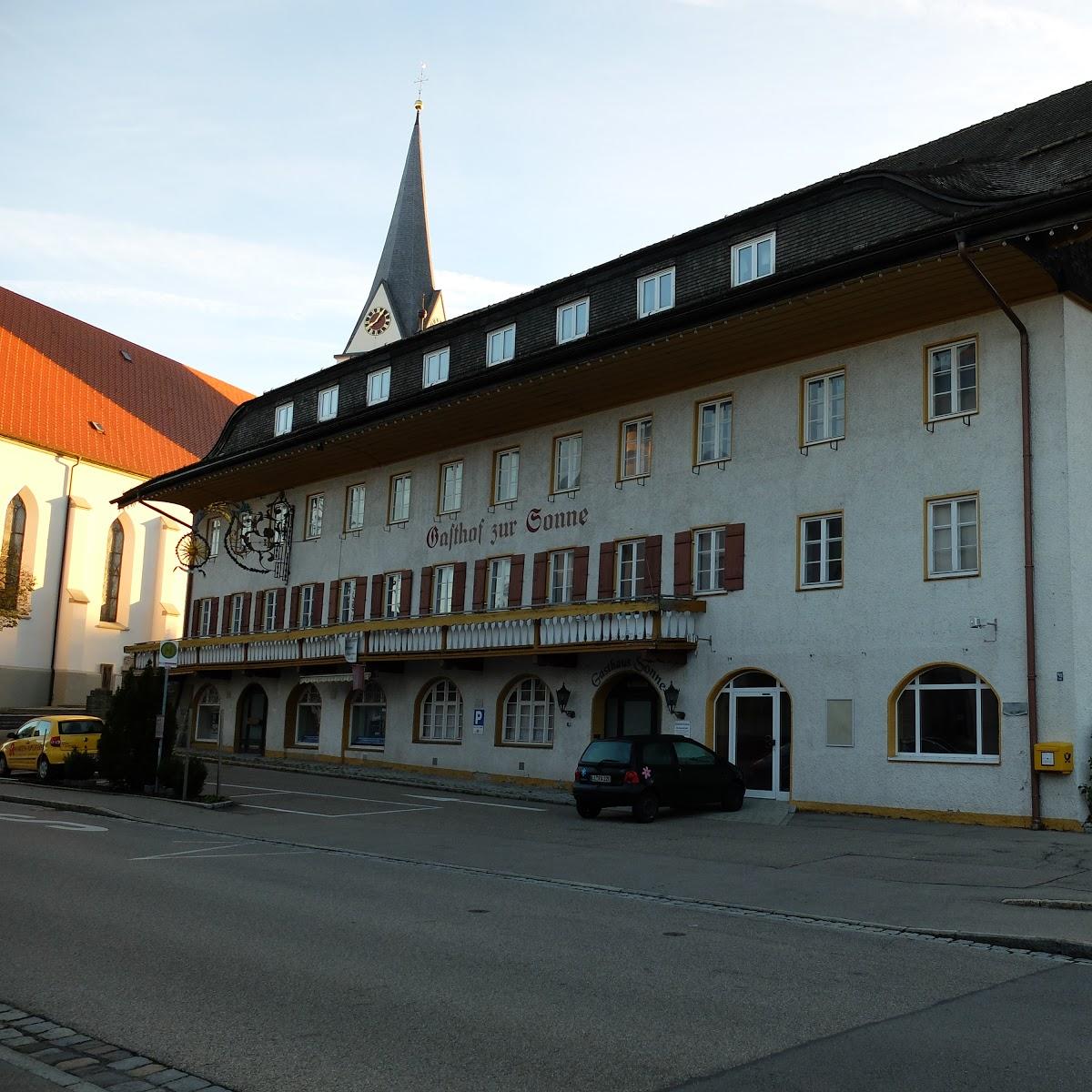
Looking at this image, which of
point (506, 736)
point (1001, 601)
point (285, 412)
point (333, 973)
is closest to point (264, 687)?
point (285, 412)

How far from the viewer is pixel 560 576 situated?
28406 millimetres

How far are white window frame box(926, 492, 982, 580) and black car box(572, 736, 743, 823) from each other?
16.8ft

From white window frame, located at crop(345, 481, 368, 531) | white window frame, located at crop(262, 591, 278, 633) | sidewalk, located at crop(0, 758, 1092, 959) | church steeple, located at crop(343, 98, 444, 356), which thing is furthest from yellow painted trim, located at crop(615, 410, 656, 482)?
church steeple, located at crop(343, 98, 444, 356)

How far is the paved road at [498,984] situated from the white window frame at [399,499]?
20.0m

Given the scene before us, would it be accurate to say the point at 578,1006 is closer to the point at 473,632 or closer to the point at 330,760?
the point at 473,632

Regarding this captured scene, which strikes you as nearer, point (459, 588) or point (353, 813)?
point (353, 813)

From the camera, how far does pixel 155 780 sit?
23641mm

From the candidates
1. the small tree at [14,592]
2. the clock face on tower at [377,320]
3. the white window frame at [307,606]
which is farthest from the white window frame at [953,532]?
the clock face on tower at [377,320]

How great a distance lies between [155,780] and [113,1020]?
17.9 m

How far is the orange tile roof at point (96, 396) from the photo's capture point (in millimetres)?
57656

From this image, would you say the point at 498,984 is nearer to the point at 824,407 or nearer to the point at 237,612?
the point at 824,407

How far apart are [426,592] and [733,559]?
33.7 ft

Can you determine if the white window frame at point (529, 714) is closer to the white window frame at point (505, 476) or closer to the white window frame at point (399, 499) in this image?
the white window frame at point (505, 476)

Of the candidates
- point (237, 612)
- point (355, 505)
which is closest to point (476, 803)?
point (355, 505)
